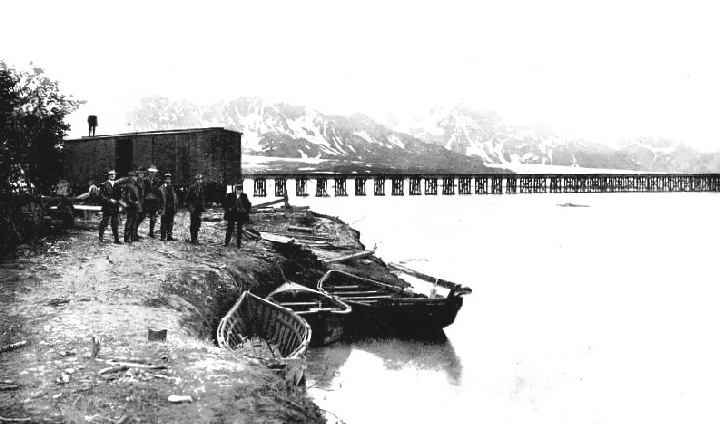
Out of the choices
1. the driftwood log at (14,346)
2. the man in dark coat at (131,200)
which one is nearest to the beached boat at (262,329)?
the driftwood log at (14,346)

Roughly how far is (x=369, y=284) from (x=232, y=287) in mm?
5522

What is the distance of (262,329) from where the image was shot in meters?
12.2

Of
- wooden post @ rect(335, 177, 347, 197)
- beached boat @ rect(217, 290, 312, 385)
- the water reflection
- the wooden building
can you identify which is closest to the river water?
the water reflection

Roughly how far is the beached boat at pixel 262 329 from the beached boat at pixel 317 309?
1.06 meters

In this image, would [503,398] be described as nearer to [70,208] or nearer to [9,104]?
[70,208]

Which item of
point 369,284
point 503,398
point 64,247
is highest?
point 64,247

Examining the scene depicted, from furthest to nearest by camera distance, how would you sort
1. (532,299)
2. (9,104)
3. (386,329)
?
(532,299)
(9,104)
(386,329)

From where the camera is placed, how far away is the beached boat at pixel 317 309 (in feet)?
46.3

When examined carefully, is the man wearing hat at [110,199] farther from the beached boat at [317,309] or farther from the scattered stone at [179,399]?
the scattered stone at [179,399]

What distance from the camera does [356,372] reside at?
46.0 ft

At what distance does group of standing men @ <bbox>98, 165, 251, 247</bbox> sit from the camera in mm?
16703

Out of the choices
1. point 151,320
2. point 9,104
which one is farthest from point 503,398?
point 9,104

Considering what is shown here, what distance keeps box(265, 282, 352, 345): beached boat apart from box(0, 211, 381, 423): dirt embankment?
99cm

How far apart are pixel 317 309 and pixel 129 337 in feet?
18.3
